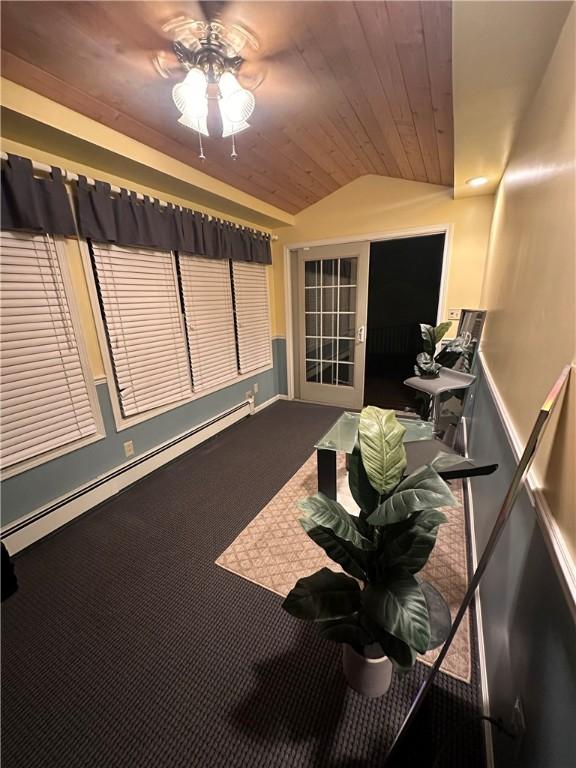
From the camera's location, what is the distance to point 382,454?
84 centimetres

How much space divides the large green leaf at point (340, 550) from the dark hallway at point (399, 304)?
150 inches

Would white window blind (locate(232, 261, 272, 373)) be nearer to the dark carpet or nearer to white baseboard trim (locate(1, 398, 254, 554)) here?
white baseboard trim (locate(1, 398, 254, 554))

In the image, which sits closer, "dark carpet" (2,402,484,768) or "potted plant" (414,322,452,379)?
"dark carpet" (2,402,484,768)

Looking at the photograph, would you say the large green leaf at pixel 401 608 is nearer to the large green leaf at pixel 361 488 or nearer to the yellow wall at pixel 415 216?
the large green leaf at pixel 361 488

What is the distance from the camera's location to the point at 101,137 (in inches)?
65.7

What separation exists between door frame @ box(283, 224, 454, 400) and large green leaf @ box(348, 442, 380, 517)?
8.93 ft

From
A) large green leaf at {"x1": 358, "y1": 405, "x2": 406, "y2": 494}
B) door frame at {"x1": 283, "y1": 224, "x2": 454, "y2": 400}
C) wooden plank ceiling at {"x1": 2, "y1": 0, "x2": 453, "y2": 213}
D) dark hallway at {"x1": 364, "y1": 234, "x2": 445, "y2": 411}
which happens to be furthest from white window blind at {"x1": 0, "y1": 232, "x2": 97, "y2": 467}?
dark hallway at {"x1": 364, "y1": 234, "x2": 445, "y2": 411}

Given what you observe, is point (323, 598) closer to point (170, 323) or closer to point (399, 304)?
point (170, 323)

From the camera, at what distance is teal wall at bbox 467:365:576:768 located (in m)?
0.56

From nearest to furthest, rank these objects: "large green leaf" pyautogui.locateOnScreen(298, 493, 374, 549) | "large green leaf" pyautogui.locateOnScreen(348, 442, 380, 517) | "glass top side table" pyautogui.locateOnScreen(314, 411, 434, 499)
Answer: "large green leaf" pyautogui.locateOnScreen(298, 493, 374, 549)
"large green leaf" pyautogui.locateOnScreen(348, 442, 380, 517)
"glass top side table" pyautogui.locateOnScreen(314, 411, 434, 499)

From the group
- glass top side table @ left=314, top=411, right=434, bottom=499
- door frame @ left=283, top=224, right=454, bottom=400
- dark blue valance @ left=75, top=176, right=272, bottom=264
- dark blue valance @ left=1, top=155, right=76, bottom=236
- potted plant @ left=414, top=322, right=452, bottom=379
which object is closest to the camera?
dark blue valance @ left=1, top=155, right=76, bottom=236

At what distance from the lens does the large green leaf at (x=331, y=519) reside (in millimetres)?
814

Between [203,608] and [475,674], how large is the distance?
1144mm

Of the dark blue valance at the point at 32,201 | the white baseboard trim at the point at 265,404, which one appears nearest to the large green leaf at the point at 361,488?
the dark blue valance at the point at 32,201
